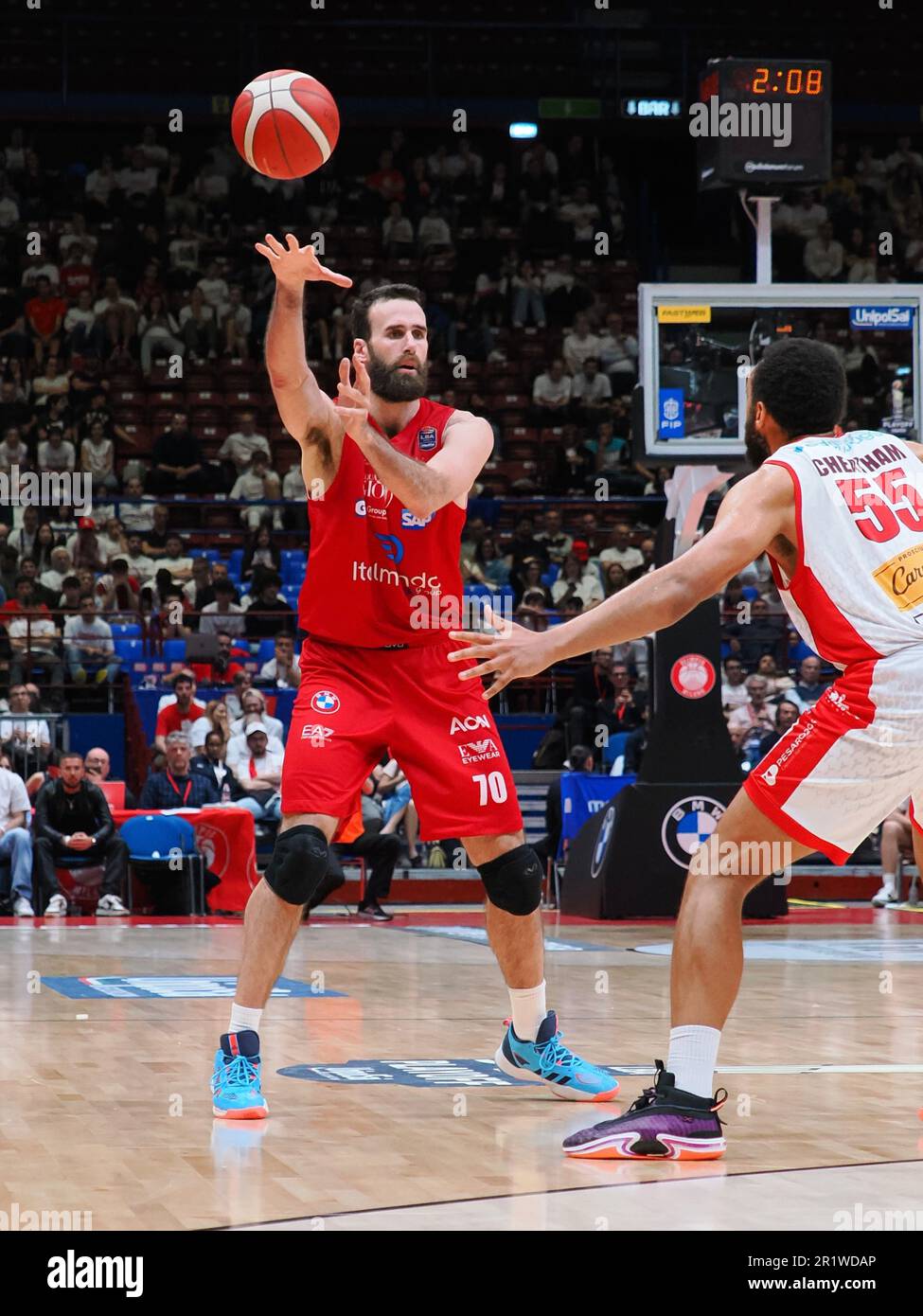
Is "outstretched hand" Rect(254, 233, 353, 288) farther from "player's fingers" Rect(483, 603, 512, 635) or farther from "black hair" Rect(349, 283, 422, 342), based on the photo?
"player's fingers" Rect(483, 603, 512, 635)

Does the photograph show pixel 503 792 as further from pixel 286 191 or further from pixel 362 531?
pixel 286 191

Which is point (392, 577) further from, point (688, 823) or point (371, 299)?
point (688, 823)

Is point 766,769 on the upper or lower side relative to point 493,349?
lower

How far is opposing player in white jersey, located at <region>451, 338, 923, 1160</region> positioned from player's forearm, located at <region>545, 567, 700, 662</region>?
22cm

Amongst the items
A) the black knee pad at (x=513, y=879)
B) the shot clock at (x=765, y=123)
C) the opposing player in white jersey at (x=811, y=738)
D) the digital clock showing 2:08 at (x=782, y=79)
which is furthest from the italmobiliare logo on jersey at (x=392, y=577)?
the digital clock showing 2:08 at (x=782, y=79)

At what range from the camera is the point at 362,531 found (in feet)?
15.8

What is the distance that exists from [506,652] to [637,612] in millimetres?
305

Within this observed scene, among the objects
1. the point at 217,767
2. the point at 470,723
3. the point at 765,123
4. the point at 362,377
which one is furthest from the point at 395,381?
the point at 217,767

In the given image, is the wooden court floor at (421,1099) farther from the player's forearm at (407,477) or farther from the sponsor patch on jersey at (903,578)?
the player's forearm at (407,477)

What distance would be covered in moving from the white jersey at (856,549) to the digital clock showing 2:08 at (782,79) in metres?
7.32

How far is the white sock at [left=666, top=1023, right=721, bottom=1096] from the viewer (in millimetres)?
3980

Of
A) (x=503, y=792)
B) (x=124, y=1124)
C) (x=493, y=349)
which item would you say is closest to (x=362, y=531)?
(x=503, y=792)
